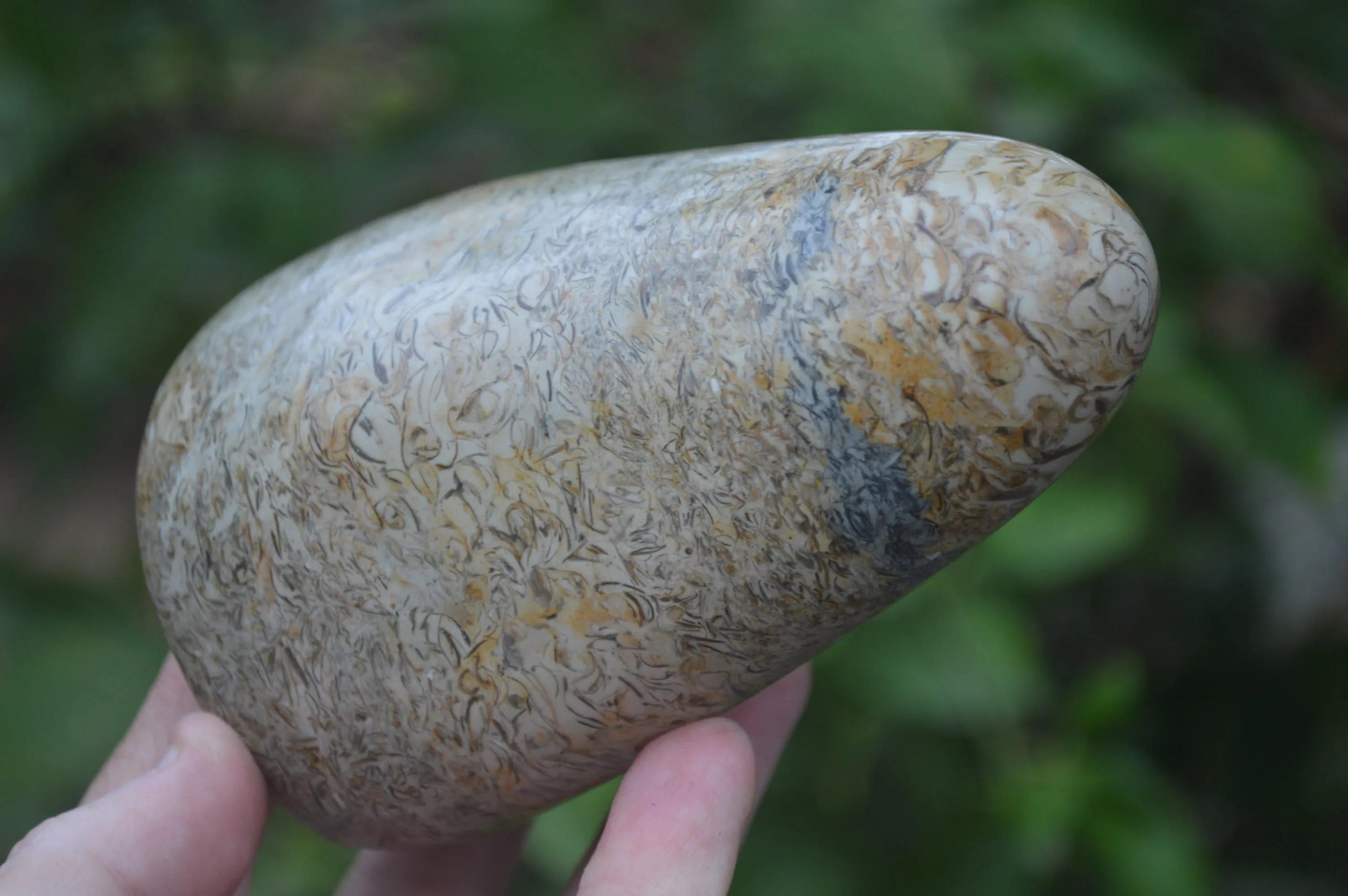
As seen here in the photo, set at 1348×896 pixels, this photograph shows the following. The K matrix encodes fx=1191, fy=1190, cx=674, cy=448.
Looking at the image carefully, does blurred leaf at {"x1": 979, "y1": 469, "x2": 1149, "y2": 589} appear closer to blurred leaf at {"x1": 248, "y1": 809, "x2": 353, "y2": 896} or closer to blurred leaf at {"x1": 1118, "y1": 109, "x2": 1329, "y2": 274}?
blurred leaf at {"x1": 1118, "y1": 109, "x2": 1329, "y2": 274}

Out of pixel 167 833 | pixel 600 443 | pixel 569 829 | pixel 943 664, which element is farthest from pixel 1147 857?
pixel 167 833

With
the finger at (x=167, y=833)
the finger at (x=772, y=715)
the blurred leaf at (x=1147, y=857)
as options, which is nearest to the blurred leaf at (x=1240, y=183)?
the blurred leaf at (x=1147, y=857)

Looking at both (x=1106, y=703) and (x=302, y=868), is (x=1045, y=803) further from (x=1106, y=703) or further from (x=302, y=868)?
(x=302, y=868)

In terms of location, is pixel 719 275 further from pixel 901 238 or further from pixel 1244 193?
pixel 1244 193

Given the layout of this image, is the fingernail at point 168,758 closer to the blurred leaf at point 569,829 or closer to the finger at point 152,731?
the finger at point 152,731

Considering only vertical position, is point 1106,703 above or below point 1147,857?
above

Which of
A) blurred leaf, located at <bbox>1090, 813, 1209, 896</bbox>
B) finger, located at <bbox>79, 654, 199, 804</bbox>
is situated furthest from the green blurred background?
finger, located at <bbox>79, 654, 199, 804</bbox>

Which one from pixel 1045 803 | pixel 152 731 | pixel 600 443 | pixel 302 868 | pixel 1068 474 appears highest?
pixel 600 443
